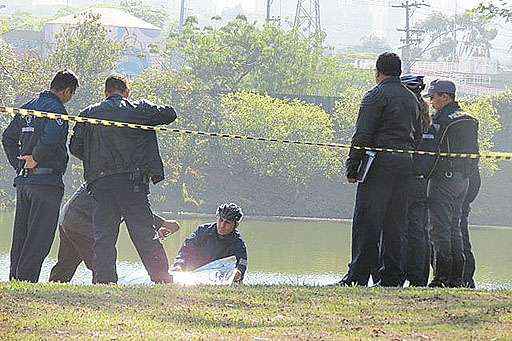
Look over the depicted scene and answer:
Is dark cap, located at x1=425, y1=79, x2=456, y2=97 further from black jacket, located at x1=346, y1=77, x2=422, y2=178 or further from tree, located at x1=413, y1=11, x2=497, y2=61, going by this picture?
tree, located at x1=413, y1=11, x2=497, y2=61

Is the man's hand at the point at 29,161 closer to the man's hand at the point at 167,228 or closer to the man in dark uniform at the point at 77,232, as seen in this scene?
the man in dark uniform at the point at 77,232

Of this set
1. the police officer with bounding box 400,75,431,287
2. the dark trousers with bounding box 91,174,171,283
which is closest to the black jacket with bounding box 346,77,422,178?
the police officer with bounding box 400,75,431,287

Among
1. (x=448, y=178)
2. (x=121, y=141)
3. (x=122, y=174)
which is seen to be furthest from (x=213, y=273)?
(x=448, y=178)

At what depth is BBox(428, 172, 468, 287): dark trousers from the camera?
955cm

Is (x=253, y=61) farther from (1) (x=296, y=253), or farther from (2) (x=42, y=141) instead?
(2) (x=42, y=141)

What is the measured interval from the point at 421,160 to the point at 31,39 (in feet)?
362

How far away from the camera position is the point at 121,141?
895 centimetres

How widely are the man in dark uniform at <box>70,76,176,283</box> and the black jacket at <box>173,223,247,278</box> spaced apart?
97cm

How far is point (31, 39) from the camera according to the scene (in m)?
117

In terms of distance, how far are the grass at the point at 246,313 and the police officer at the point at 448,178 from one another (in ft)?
4.84

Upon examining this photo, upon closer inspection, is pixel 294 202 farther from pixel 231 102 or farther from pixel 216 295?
pixel 216 295

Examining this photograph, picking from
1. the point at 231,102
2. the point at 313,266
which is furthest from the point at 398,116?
the point at 231,102

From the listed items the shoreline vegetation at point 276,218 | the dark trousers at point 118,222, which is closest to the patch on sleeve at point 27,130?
the dark trousers at point 118,222

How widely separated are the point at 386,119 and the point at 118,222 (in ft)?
7.03
